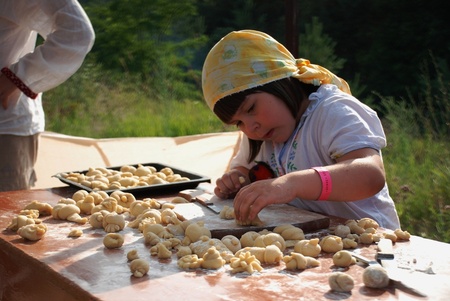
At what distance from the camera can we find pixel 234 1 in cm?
959

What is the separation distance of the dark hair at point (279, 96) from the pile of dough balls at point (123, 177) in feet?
1.23

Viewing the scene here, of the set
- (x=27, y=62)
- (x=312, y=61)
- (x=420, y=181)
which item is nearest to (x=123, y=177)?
(x=27, y=62)

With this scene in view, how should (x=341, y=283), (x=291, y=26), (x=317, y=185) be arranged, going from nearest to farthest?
(x=341, y=283)
(x=317, y=185)
(x=291, y=26)

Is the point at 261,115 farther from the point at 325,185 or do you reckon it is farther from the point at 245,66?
the point at 325,185

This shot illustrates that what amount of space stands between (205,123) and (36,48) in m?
3.54

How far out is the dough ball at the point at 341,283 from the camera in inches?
48.6

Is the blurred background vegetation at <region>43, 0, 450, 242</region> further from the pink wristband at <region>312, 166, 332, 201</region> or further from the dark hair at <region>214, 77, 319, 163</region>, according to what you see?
the pink wristband at <region>312, 166, 332, 201</region>

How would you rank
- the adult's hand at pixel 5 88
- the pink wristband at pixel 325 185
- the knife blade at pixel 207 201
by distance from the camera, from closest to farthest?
the pink wristband at pixel 325 185 → the knife blade at pixel 207 201 → the adult's hand at pixel 5 88

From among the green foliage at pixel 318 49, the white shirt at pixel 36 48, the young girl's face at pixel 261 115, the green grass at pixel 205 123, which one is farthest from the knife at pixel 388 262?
the green foliage at pixel 318 49

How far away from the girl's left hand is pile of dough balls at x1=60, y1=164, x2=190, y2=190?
2.23ft

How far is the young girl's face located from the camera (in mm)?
2051

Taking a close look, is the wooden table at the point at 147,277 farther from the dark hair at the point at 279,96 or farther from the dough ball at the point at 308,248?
the dark hair at the point at 279,96

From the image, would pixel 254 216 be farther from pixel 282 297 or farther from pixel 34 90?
pixel 34 90

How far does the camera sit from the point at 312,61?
7.96m
